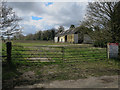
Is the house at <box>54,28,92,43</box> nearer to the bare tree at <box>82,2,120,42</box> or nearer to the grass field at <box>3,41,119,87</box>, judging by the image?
the bare tree at <box>82,2,120,42</box>

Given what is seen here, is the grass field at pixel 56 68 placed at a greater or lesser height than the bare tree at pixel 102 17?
lesser

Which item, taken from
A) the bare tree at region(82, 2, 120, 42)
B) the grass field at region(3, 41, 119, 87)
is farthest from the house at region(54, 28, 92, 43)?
the grass field at region(3, 41, 119, 87)

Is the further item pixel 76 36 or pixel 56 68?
pixel 76 36

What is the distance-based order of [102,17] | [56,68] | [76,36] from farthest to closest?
[76,36] < [102,17] < [56,68]

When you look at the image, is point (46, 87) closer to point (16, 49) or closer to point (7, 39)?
point (16, 49)

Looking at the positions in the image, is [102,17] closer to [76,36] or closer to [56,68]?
[56,68]

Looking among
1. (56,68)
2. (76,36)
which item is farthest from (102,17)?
(76,36)

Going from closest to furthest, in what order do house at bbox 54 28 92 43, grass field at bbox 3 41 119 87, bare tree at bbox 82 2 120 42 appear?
1. grass field at bbox 3 41 119 87
2. bare tree at bbox 82 2 120 42
3. house at bbox 54 28 92 43

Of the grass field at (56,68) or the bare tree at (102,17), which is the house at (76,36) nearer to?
the bare tree at (102,17)

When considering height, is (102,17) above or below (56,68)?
above

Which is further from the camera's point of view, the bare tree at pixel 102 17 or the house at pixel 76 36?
the house at pixel 76 36

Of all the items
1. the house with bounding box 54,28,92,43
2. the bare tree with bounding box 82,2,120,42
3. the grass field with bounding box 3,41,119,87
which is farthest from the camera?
the house with bounding box 54,28,92,43

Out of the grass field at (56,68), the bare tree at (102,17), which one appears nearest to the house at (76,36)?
the bare tree at (102,17)

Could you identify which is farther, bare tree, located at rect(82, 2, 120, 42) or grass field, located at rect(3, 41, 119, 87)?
bare tree, located at rect(82, 2, 120, 42)
